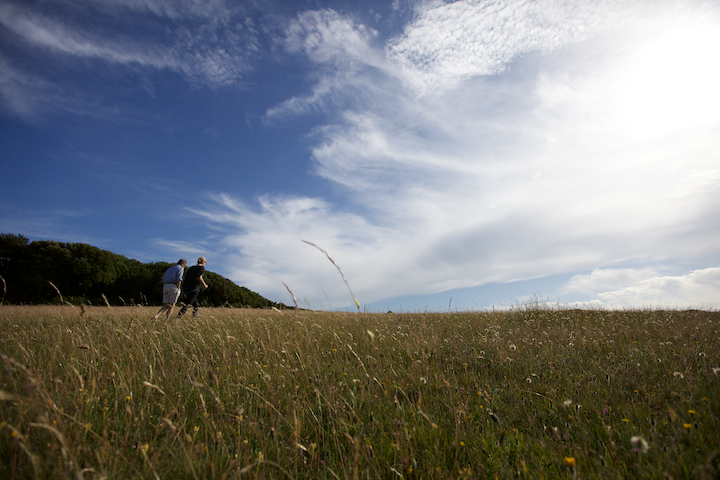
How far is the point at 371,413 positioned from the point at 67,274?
37221mm

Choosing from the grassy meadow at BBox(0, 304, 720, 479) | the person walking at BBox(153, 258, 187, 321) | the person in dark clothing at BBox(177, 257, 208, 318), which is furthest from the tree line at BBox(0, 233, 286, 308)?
the grassy meadow at BBox(0, 304, 720, 479)

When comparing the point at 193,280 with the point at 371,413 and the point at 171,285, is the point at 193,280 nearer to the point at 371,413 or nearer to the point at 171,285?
the point at 171,285

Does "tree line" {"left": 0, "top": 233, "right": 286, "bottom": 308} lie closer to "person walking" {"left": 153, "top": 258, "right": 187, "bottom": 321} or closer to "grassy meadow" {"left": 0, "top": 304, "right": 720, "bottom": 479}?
"person walking" {"left": 153, "top": 258, "right": 187, "bottom": 321}

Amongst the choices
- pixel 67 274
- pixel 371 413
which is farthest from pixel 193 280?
pixel 67 274

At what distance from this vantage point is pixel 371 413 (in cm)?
243

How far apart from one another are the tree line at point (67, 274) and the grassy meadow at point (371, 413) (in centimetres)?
2304

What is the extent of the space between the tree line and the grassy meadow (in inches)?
907

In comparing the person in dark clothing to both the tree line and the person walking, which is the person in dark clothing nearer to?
the person walking

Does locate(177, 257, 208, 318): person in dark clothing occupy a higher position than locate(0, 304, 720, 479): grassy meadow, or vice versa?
locate(177, 257, 208, 318): person in dark clothing

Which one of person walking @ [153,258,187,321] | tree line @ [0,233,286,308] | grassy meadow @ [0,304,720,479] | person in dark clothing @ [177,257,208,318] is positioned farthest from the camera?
tree line @ [0,233,286,308]

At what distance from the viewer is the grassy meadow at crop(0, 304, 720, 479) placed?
217 cm

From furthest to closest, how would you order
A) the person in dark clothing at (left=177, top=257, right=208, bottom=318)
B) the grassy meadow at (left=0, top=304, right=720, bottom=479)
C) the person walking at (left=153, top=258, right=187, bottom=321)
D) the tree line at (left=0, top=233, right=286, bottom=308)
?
the tree line at (left=0, top=233, right=286, bottom=308) → the person in dark clothing at (left=177, top=257, right=208, bottom=318) → the person walking at (left=153, top=258, right=187, bottom=321) → the grassy meadow at (left=0, top=304, right=720, bottom=479)

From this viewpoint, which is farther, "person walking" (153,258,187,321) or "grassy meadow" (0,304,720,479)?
"person walking" (153,258,187,321)

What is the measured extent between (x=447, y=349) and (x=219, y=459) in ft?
13.9
